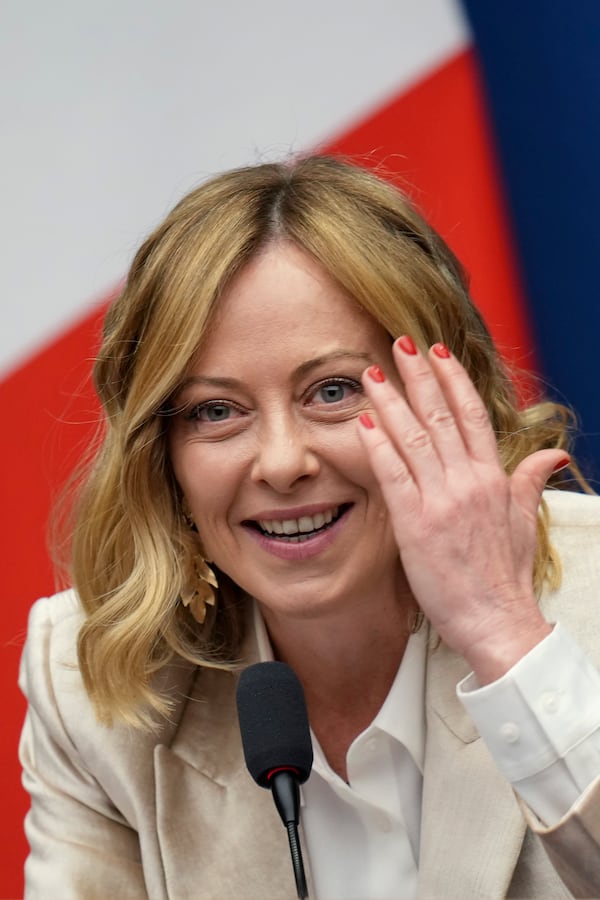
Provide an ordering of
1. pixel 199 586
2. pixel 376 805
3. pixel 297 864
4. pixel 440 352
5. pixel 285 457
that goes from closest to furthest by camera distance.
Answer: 1. pixel 297 864
2. pixel 440 352
3. pixel 285 457
4. pixel 376 805
5. pixel 199 586

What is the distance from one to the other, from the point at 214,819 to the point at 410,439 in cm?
70

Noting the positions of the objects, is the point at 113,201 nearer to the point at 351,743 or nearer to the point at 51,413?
the point at 51,413

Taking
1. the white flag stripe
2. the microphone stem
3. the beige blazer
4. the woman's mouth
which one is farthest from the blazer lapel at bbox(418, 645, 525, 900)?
the white flag stripe

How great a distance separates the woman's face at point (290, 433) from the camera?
148 centimetres

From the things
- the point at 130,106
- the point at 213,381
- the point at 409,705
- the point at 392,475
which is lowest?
the point at 409,705

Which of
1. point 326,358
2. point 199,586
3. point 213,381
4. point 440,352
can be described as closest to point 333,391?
point 326,358

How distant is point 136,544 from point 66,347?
2.57 ft

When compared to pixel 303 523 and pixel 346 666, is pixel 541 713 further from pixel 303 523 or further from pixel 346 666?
pixel 346 666

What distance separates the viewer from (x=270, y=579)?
5.03 ft

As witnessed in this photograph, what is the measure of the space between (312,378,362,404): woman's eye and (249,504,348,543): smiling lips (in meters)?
0.13

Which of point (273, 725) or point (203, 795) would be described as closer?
point (273, 725)

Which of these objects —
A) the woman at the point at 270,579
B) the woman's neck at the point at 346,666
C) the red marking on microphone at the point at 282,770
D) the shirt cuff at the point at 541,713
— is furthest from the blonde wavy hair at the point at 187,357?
the red marking on microphone at the point at 282,770

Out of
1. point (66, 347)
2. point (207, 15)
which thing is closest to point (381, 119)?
point (207, 15)

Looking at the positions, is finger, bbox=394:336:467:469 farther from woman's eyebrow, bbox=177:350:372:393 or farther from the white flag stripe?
the white flag stripe
